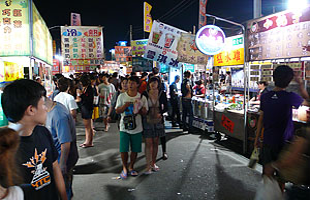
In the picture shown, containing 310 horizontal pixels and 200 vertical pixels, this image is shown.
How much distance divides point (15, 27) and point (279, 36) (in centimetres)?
530

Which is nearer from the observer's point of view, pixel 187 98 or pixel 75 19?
pixel 187 98

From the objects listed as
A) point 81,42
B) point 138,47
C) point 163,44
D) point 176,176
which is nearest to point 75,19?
point 81,42

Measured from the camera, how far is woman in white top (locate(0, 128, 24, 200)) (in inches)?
52.3

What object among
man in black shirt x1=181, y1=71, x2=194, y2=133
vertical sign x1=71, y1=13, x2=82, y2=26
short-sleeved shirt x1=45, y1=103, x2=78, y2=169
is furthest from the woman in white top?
vertical sign x1=71, y1=13, x2=82, y2=26

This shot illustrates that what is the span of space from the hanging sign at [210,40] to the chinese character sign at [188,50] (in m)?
2.24

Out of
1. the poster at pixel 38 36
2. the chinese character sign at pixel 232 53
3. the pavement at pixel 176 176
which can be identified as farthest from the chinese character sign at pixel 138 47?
the pavement at pixel 176 176

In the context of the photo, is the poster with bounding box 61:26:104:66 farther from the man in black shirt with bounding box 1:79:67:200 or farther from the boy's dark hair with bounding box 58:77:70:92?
the man in black shirt with bounding box 1:79:67:200

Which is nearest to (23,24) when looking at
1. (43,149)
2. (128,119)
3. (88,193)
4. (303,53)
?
(128,119)

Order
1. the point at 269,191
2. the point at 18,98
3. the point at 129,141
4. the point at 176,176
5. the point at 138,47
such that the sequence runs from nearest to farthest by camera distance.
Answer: the point at 18,98
the point at 269,191
the point at 129,141
the point at 176,176
the point at 138,47

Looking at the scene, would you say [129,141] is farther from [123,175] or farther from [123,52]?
Answer: [123,52]

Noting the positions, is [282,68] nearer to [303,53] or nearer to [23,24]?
[303,53]

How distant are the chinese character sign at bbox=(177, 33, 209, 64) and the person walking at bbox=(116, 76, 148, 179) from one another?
4749 millimetres

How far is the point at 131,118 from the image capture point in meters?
4.85

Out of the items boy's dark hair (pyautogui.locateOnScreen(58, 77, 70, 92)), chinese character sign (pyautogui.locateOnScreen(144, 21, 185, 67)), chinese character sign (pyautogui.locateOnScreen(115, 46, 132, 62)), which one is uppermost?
chinese character sign (pyautogui.locateOnScreen(115, 46, 132, 62))
